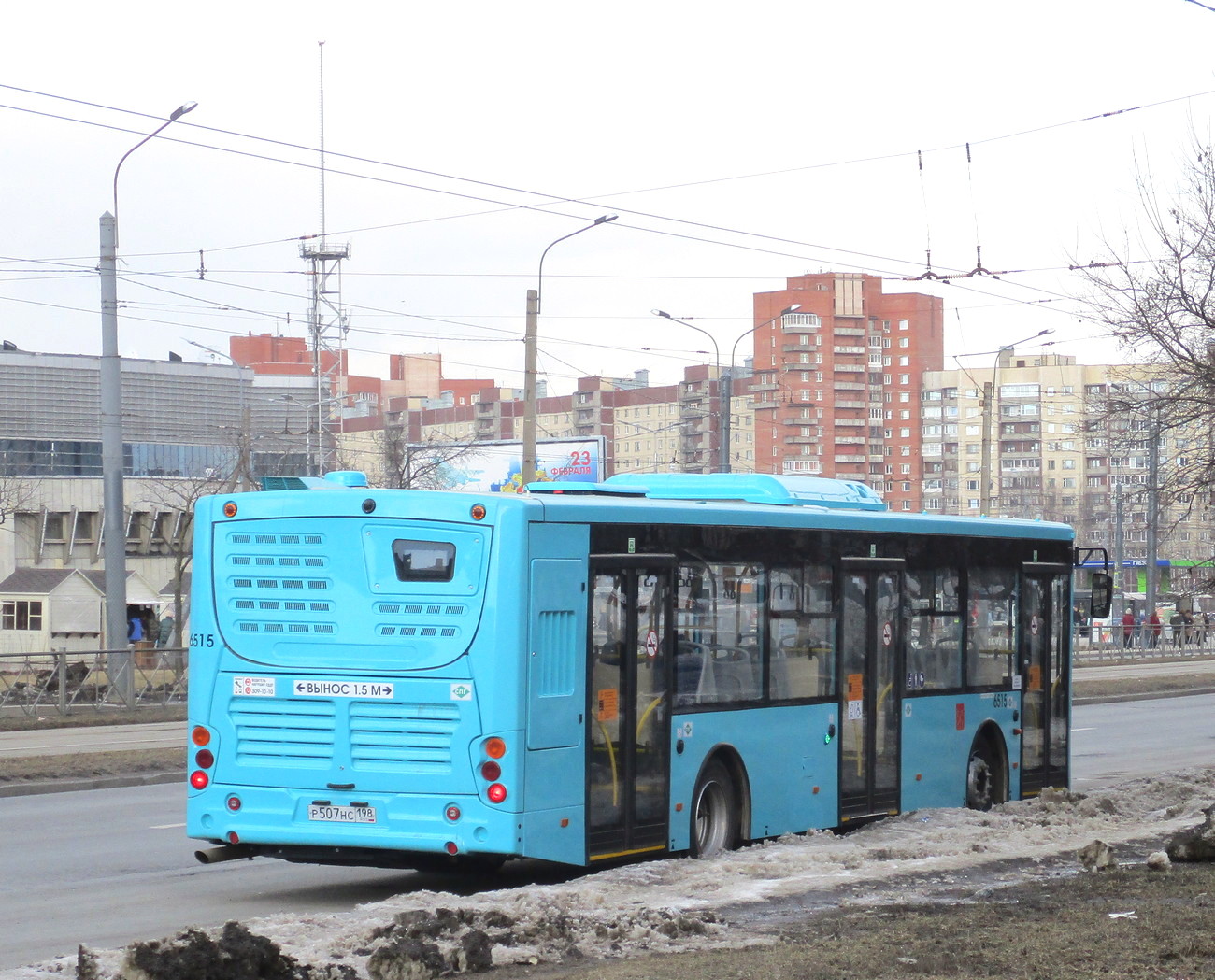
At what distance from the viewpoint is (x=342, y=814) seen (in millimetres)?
9578

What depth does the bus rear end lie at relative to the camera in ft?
30.8

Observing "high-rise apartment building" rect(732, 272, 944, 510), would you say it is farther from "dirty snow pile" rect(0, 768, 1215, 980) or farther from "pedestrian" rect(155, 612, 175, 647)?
"dirty snow pile" rect(0, 768, 1215, 980)

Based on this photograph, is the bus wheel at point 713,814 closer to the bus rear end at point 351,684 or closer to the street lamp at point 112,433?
the bus rear end at point 351,684

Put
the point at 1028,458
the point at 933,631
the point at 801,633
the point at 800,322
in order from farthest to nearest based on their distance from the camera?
the point at 800,322, the point at 1028,458, the point at 933,631, the point at 801,633

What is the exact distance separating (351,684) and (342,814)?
2.38ft

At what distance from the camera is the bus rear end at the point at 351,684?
9391mm

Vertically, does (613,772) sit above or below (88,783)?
above

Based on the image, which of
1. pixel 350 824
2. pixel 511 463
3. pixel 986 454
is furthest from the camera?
pixel 511 463

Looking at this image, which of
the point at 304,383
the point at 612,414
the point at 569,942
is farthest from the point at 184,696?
the point at 612,414

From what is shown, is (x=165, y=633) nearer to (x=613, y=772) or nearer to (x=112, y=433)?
(x=112, y=433)

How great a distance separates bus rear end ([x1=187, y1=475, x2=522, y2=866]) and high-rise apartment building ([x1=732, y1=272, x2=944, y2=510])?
124 metres

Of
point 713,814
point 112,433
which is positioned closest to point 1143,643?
point 112,433

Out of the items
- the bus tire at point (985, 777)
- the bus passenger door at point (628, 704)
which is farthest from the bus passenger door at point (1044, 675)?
the bus passenger door at point (628, 704)

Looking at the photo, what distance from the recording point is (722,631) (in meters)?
11.0
